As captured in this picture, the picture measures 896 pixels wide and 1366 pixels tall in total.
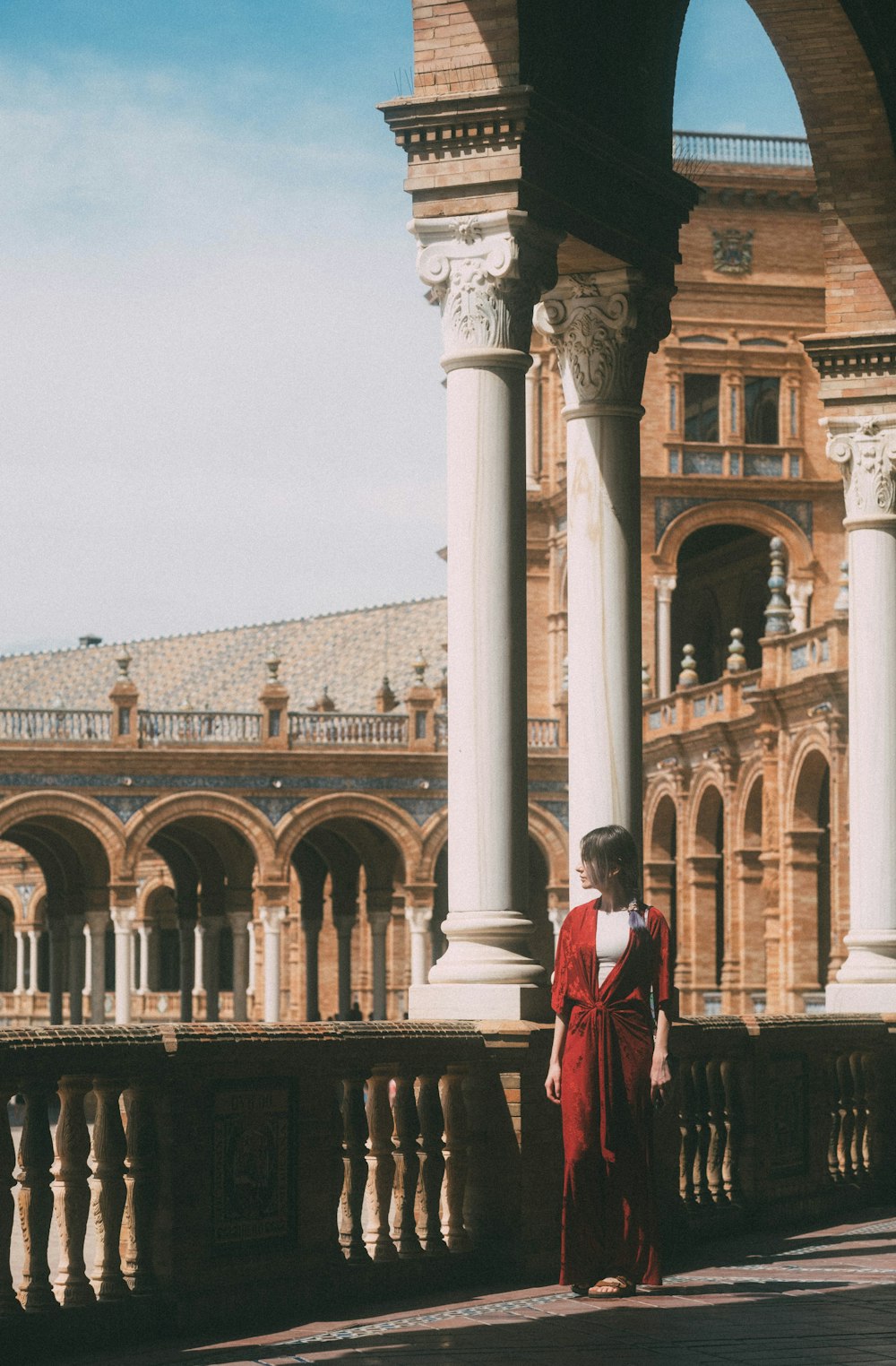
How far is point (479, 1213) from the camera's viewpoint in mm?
7211

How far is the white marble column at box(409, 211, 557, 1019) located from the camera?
7.71 metres

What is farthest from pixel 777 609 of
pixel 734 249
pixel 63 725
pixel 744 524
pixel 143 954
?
pixel 143 954

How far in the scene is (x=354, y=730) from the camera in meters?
46.8

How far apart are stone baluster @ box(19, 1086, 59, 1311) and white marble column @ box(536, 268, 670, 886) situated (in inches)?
125

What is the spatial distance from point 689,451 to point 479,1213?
38977 millimetres

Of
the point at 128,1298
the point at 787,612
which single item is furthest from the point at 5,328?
the point at 128,1298

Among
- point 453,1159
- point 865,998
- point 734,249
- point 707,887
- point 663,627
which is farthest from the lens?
point 663,627

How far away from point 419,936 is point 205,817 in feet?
15.8

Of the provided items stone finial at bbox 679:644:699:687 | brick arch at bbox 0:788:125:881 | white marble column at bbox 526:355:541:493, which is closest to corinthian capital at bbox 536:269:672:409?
stone finial at bbox 679:644:699:687

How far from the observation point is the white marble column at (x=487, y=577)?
7707 millimetres

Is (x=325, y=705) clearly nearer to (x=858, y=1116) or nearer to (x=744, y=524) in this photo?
(x=744, y=524)

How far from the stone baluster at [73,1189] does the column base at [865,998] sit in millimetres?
5303

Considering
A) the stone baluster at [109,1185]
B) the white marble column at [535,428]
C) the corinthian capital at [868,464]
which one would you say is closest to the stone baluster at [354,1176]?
the stone baluster at [109,1185]

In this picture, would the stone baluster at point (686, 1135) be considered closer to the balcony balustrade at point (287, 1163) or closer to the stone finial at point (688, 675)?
the balcony balustrade at point (287, 1163)
